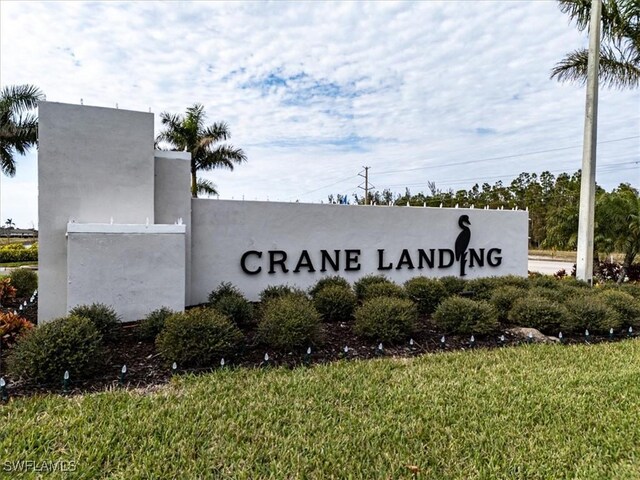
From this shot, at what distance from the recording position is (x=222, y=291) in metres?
8.02

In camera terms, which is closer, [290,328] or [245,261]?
[290,328]

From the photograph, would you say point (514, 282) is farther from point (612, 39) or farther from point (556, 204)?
point (556, 204)

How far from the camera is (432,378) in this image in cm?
476

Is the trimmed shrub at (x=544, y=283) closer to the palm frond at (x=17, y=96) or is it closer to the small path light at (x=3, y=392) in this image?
the small path light at (x=3, y=392)

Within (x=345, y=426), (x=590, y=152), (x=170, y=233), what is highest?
(x=590, y=152)

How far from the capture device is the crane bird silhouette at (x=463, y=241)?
442 inches

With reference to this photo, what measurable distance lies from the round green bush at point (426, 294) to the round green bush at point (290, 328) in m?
3.20

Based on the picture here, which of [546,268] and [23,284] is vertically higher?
[23,284]

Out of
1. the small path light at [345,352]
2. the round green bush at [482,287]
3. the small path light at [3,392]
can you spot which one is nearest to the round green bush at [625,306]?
the round green bush at [482,287]

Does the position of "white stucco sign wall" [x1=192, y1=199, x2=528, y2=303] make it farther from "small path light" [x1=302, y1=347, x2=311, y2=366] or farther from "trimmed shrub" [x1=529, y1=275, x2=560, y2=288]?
"small path light" [x1=302, y1=347, x2=311, y2=366]

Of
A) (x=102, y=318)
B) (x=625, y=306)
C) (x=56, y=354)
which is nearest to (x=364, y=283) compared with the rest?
(x=625, y=306)

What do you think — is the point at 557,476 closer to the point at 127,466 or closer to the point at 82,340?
the point at 127,466

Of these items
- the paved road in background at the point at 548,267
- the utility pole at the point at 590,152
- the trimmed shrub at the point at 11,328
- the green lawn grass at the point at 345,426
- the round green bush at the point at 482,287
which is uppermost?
the utility pole at the point at 590,152

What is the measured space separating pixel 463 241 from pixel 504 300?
3.62 meters
